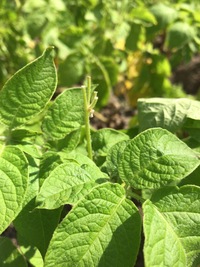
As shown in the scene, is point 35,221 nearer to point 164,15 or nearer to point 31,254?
point 31,254

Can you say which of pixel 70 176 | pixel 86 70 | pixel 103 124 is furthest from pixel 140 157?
pixel 103 124

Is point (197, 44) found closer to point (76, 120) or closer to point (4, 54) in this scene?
point (4, 54)

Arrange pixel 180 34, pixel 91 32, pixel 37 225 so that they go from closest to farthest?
pixel 37 225 < pixel 180 34 < pixel 91 32

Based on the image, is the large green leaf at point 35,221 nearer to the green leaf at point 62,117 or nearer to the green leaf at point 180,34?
the green leaf at point 62,117

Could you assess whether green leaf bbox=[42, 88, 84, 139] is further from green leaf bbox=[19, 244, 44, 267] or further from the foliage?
green leaf bbox=[19, 244, 44, 267]

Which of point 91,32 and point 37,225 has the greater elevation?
point 91,32

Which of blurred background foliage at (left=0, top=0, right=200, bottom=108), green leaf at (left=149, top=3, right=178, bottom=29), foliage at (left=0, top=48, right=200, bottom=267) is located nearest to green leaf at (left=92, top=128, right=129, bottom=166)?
foliage at (left=0, top=48, right=200, bottom=267)

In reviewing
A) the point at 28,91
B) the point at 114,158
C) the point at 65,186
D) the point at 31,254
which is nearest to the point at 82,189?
the point at 65,186

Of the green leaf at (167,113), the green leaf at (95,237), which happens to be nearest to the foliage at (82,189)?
the green leaf at (95,237)
